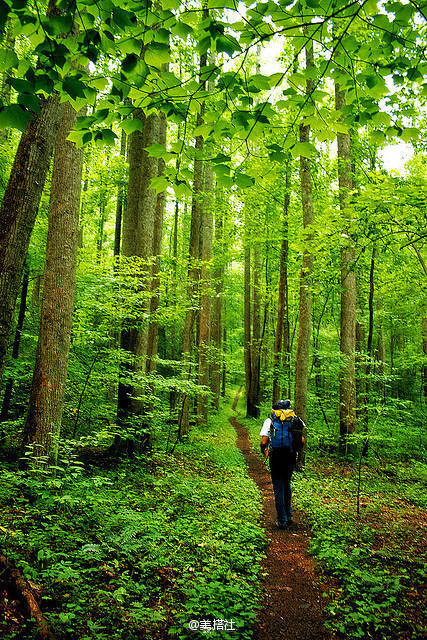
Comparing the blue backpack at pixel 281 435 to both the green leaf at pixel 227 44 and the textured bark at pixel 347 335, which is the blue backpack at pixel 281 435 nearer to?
the green leaf at pixel 227 44

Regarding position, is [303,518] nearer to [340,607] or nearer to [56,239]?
[340,607]

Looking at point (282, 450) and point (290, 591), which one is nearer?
point (290, 591)

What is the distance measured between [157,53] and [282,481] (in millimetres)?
5782

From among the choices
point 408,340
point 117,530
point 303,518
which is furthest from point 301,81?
point 408,340

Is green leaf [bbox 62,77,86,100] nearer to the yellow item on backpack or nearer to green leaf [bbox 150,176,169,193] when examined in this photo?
green leaf [bbox 150,176,169,193]

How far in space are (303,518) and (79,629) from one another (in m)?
4.31

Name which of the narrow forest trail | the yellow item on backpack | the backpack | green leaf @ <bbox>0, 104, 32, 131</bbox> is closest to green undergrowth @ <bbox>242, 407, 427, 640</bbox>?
the narrow forest trail

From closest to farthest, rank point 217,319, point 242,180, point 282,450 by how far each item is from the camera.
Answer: point 242,180, point 282,450, point 217,319

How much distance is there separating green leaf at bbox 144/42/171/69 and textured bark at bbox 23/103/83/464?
154 inches

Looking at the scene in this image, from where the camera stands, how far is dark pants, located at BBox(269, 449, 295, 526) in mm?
5574

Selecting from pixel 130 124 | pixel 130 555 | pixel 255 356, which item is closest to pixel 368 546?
pixel 130 555

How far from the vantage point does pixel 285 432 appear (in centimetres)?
589

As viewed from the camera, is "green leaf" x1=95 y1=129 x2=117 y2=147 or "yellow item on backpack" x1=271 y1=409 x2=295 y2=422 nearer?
"green leaf" x1=95 y1=129 x2=117 y2=147

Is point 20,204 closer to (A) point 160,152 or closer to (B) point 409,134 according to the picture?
(A) point 160,152
